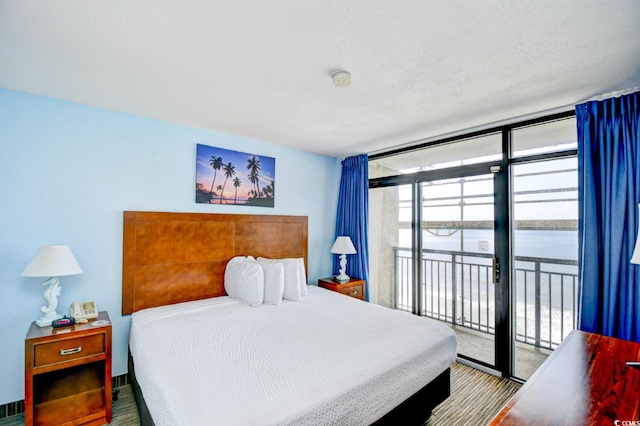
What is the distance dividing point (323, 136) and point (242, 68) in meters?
1.56

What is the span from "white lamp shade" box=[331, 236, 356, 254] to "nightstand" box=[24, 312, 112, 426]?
2.57 meters

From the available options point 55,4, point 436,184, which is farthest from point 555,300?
point 55,4

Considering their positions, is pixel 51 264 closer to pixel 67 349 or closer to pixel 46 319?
pixel 46 319

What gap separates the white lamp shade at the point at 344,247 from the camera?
387cm

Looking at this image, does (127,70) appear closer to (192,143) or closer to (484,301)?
(192,143)

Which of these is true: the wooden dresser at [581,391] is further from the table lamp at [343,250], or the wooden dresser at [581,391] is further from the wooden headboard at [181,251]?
the wooden headboard at [181,251]

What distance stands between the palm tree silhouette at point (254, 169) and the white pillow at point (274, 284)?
3.44ft

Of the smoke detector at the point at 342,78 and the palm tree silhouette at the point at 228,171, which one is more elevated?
the smoke detector at the point at 342,78

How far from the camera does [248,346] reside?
1.86 meters

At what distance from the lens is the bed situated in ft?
4.36

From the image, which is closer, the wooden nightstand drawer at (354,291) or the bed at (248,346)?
the bed at (248,346)

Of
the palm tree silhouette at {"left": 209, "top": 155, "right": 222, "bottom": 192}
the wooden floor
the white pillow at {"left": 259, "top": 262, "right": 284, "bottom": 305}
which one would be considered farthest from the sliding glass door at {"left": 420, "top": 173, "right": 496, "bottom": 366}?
the palm tree silhouette at {"left": 209, "top": 155, "right": 222, "bottom": 192}

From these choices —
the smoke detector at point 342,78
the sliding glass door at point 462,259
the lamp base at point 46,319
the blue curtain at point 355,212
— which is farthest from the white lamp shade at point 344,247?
the lamp base at point 46,319

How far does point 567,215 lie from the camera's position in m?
2.51
